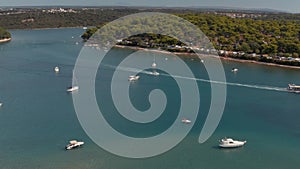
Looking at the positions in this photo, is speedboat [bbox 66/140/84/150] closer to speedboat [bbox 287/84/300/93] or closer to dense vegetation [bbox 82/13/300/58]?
speedboat [bbox 287/84/300/93]

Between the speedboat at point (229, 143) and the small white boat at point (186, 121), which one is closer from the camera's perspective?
the speedboat at point (229, 143)

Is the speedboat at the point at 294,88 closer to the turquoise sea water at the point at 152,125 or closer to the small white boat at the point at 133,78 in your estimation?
the turquoise sea water at the point at 152,125

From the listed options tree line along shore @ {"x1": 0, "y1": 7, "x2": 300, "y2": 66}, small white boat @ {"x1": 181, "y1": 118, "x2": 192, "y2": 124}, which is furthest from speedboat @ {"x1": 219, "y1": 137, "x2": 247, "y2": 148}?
tree line along shore @ {"x1": 0, "y1": 7, "x2": 300, "y2": 66}

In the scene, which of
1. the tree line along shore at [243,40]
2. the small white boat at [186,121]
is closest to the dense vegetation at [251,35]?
the tree line along shore at [243,40]

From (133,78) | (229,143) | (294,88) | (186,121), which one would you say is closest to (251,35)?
(294,88)

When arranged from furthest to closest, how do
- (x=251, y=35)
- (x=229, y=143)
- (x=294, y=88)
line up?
(x=251, y=35) → (x=294, y=88) → (x=229, y=143)

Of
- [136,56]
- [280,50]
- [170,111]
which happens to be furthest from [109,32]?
[170,111]

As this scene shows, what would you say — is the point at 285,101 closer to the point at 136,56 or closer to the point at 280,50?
the point at 280,50

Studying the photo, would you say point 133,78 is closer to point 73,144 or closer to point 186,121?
point 186,121

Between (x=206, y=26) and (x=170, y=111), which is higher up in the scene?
(x=206, y=26)
